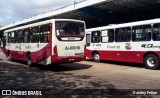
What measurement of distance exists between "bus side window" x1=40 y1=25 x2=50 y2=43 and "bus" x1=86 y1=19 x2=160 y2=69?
5328 millimetres

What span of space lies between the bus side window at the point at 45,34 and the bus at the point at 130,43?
5.33m

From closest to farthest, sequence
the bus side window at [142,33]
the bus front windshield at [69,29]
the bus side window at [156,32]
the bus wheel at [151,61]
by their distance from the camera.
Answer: the bus front windshield at [69,29], the bus side window at [156,32], the bus wheel at [151,61], the bus side window at [142,33]

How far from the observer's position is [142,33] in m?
16.1

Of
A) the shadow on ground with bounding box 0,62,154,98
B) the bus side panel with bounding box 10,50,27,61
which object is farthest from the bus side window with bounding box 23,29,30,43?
the shadow on ground with bounding box 0,62,154,98

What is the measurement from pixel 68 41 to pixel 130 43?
435 centimetres

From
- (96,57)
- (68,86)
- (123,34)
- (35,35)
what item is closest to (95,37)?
(96,57)

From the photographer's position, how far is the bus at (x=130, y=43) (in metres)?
15.4

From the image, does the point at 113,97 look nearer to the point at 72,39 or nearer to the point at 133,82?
the point at 133,82

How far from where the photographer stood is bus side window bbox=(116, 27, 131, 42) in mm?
17172

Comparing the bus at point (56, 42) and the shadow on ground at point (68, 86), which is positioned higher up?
the bus at point (56, 42)

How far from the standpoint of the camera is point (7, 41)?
22.8m

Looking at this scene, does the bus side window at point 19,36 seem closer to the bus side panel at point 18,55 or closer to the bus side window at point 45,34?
the bus side panel at point 18,55

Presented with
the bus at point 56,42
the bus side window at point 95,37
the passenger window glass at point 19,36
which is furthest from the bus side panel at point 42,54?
the bus side window at point 95,37

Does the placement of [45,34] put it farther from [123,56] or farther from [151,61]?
[151,61]
